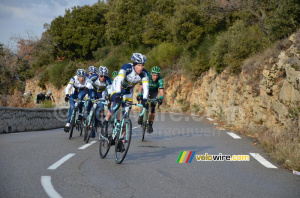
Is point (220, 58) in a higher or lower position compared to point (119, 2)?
lower

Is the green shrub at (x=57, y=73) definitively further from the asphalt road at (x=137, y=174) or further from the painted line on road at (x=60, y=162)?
the painted line on road at (x=60, y=162)

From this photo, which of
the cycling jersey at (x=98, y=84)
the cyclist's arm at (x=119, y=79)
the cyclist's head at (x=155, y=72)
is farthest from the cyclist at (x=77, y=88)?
the cyclist's arm at (x=119, y=79)

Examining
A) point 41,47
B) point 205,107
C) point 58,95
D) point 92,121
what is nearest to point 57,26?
point 41,47

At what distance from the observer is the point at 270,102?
13.0 m

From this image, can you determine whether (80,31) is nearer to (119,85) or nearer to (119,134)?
(119,85)

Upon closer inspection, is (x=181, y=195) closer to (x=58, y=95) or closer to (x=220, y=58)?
(x=220, y=58)

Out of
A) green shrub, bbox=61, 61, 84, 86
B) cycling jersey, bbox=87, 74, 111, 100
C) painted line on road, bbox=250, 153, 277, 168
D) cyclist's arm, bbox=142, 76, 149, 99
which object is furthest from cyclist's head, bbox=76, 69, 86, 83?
green shrub, bbox=61, 61, 84, 86

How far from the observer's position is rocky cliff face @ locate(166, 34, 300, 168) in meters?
9.94

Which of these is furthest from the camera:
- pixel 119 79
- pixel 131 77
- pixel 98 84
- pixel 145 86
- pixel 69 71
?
pixel 69 71

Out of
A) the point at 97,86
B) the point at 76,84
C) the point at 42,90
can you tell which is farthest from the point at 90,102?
the point at 42,90

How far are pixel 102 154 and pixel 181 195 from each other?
342 centimetres

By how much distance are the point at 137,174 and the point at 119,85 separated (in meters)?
2.19

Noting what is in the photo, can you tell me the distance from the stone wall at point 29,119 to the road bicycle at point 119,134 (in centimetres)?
688

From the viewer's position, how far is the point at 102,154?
28.6 feet
